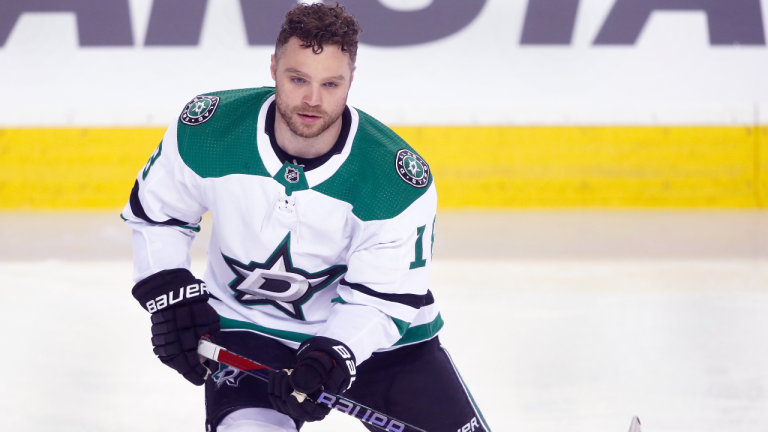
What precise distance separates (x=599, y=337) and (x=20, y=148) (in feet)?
12.4

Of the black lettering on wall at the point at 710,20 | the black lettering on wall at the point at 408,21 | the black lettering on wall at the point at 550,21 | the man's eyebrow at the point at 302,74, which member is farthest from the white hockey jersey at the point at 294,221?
the black lettering on wall at the point at 710,20

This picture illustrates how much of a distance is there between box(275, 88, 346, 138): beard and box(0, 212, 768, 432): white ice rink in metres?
1.05

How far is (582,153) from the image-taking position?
5480 millimetres

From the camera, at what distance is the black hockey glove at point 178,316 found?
73.7 inches

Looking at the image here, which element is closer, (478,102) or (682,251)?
(682,251)

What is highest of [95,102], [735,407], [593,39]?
[593,39]

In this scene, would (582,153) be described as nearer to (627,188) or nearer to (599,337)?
(627,188)

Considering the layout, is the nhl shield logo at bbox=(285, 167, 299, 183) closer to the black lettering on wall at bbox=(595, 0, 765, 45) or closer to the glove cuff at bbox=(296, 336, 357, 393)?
the glove cuff at bbox=(296, 336, 357, 393)

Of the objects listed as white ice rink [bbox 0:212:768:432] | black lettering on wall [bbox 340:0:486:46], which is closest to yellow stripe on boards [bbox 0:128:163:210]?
white ice rink [bbox 0:212:768:432]

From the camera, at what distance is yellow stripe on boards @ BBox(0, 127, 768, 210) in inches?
215

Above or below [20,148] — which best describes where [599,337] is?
below

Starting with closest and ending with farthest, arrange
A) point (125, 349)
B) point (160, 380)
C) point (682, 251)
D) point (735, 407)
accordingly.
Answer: point (735, 407) → point (160, 380) → point (125, 349) → point (682, 251)

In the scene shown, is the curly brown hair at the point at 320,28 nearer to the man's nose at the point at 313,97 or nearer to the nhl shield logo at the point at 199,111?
the man's nose at the point at 313,97

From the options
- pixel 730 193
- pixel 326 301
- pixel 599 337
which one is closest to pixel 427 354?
pixel 326 301
